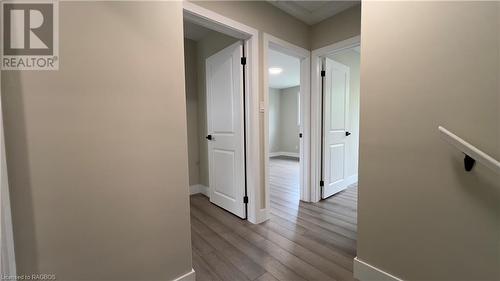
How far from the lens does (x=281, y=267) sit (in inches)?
62.2

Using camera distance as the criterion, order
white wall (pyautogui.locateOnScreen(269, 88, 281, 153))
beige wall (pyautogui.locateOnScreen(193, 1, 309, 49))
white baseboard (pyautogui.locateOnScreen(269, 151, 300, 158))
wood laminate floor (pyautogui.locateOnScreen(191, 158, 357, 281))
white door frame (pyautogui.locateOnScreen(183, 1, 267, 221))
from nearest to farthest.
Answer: wood laminate floor (pyautogui.locateOnScreen(191, 158, 357, 281))
beige wall (pyautogui.locateOnScreen(193, 1, 309, 49))
white door frame (pyautogui.locateOnScreen(183, 1, 267, 221))
white baseboard (pyautogui.locateOnScreen(269, 151, 300, 158))
white wall (pyautogui.locateOnScreen(269, 88, 281, 153))

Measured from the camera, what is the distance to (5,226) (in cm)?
85

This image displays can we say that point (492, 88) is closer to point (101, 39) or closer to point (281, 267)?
point (281, 267)

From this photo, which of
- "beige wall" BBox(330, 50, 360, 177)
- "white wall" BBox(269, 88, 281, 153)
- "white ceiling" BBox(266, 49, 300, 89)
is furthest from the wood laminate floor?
"white wall" BBox(269, 88, 281, 153)

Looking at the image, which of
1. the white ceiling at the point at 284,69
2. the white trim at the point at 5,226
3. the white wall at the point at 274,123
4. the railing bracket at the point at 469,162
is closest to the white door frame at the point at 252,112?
the white ceiling at the point at 284,69

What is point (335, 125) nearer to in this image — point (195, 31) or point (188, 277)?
point (195, 31)

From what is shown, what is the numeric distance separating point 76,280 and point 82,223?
0.95ft

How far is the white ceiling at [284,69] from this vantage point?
432cm

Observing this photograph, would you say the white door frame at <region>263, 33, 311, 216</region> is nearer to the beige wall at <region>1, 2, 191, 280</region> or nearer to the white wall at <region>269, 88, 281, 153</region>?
the beige wall at <region>1, 2, 191, 280</region>

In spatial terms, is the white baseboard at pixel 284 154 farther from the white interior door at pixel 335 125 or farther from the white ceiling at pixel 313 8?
the white ceiling at pixel 313 8

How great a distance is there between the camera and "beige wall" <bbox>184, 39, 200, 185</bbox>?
3234 mm

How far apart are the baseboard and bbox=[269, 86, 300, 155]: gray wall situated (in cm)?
595

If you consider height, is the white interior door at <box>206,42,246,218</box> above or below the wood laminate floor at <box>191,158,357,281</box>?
above

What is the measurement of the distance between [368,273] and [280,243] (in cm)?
75
